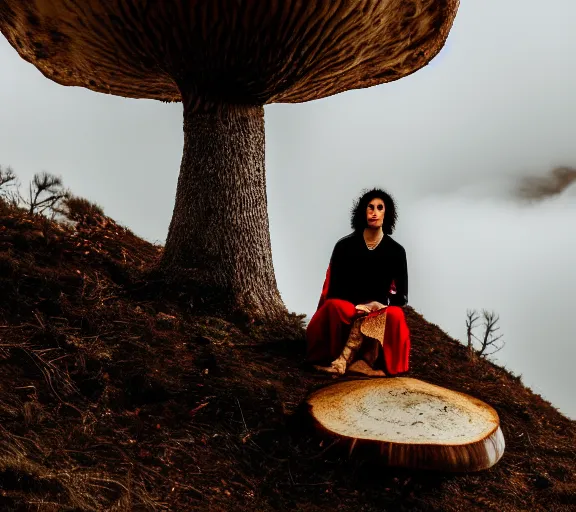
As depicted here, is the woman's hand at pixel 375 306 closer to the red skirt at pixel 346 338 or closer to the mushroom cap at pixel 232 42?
the red skirt at pixel 346 338

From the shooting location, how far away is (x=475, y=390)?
17.1 ft

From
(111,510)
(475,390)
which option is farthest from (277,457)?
(475,390)

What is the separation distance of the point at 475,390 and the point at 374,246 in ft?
6.46

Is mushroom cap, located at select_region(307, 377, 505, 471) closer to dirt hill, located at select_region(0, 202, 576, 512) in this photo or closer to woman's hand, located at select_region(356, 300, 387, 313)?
dirt hill, located at select_region(0, 202, 576, 512)

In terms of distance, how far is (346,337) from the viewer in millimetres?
4172

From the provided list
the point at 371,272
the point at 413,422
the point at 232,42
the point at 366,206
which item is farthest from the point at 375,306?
the point at 232,42

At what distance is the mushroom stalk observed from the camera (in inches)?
199

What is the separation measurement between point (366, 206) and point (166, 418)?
7.00 ft

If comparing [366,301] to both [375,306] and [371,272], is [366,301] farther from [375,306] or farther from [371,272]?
[371,272]

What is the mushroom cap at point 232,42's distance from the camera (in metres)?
4.39

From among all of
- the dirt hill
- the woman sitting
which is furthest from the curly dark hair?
the dirt hill

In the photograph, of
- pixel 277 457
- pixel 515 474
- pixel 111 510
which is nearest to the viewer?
pixel 111 510

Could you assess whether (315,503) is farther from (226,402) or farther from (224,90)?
(224,90)

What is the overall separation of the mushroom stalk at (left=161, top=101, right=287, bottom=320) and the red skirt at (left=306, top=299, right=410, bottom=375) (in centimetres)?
90
